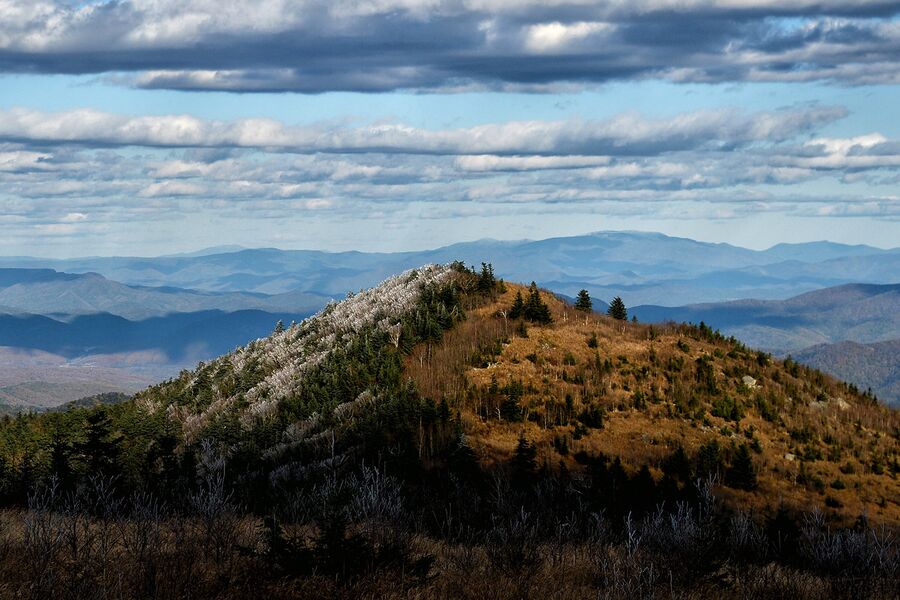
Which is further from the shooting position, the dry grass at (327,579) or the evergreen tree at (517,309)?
the evergreen tree at (517,309)

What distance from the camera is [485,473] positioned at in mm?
45562

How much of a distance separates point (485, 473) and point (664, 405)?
14416mm

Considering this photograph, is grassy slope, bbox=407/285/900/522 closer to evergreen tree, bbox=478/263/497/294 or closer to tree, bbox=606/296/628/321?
tree, bbox=606/296/628/321

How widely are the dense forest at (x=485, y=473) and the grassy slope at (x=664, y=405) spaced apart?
159 mm

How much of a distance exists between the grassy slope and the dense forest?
159 millimetres

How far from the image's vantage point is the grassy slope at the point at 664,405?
48938 mm

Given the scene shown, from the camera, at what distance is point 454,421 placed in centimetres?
5194

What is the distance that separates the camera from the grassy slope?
4894 centimetres

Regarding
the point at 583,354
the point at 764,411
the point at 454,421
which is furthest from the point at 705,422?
the point at 454,421

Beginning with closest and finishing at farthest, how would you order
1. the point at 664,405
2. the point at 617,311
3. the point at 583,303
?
the point at 664,405, the point at 583,303, the point at 617,311

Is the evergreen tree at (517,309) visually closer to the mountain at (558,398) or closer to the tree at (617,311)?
the mountain at (558,398)

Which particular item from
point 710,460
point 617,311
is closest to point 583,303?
point 617,311

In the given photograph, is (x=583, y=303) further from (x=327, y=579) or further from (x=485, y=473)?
(x=327, y=579)

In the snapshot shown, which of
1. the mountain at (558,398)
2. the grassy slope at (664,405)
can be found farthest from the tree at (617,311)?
the grassy slope at (664,405)
